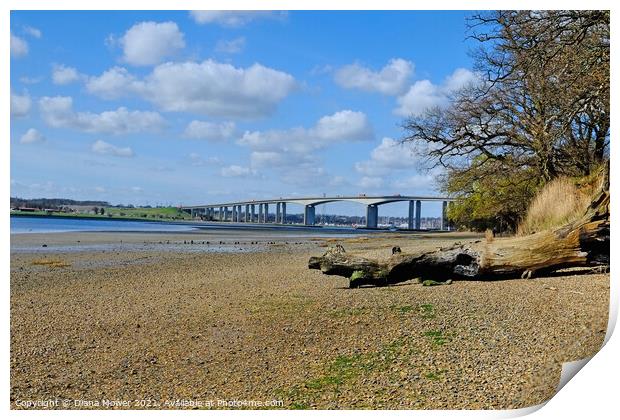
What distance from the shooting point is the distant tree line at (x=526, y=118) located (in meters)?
6.07

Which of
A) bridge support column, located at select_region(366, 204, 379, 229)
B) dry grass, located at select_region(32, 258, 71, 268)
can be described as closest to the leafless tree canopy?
bridge support column, located at select_region(366, 204, 379, 229)

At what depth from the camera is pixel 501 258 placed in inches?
272

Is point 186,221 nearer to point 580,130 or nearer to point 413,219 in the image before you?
point 413,219

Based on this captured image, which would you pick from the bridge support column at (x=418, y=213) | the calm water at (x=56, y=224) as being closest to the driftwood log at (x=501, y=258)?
the bridge support column at (x=418, y=213)

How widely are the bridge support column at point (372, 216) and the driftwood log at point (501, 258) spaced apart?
0.47m

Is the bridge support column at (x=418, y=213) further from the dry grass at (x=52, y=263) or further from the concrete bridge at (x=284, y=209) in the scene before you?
the dry grass at (x=52, y=263)

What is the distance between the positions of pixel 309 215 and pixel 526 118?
17.5ft

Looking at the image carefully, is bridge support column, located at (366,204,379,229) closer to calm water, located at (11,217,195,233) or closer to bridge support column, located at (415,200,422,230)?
bridge support column, located at (415,200,422,230)

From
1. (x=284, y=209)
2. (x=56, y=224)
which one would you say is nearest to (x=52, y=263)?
(x=56, y=224)

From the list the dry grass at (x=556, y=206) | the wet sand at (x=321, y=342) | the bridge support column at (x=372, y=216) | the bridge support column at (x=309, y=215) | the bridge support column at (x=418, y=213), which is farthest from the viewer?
the bridge support column at (x=418, y=213)

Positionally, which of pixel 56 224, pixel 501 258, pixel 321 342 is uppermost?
pixel 56 224

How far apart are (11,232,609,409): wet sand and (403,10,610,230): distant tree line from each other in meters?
1.79

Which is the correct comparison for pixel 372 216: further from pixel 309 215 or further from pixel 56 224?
pixel 56 224
